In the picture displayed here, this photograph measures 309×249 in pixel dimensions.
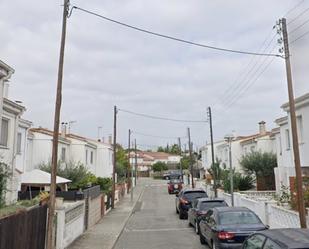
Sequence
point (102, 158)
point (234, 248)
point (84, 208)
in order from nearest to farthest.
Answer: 1. point (234, 248)
2. point (84, 208)
3. point (102, 158)

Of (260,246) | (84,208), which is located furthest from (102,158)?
(260,246)

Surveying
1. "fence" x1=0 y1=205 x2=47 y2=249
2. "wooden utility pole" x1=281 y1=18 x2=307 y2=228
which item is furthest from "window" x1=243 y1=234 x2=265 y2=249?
"wooden utility pole" x1=281 y1=18 x2=307 y2=228

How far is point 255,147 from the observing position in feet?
149

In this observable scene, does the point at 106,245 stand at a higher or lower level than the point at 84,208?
lower

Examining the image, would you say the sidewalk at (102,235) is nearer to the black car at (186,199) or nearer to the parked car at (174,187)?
the black car at (186,199)

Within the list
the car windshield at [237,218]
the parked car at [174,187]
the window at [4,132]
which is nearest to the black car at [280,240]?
the car windshield at [237,218]

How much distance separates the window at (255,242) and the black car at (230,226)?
419 centimetres

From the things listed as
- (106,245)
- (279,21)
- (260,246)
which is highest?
(279,21)

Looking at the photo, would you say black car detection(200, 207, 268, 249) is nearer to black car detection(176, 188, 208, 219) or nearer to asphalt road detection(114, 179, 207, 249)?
asphalt road detection(114, 179, 207, 249)

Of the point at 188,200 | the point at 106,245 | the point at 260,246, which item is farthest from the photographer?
the point at 188,200

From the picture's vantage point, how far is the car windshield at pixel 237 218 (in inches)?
510

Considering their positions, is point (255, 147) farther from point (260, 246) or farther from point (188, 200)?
point (260, 246)

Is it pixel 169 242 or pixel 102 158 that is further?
pixel 102 158

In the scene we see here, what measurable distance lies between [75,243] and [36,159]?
19.7 m
